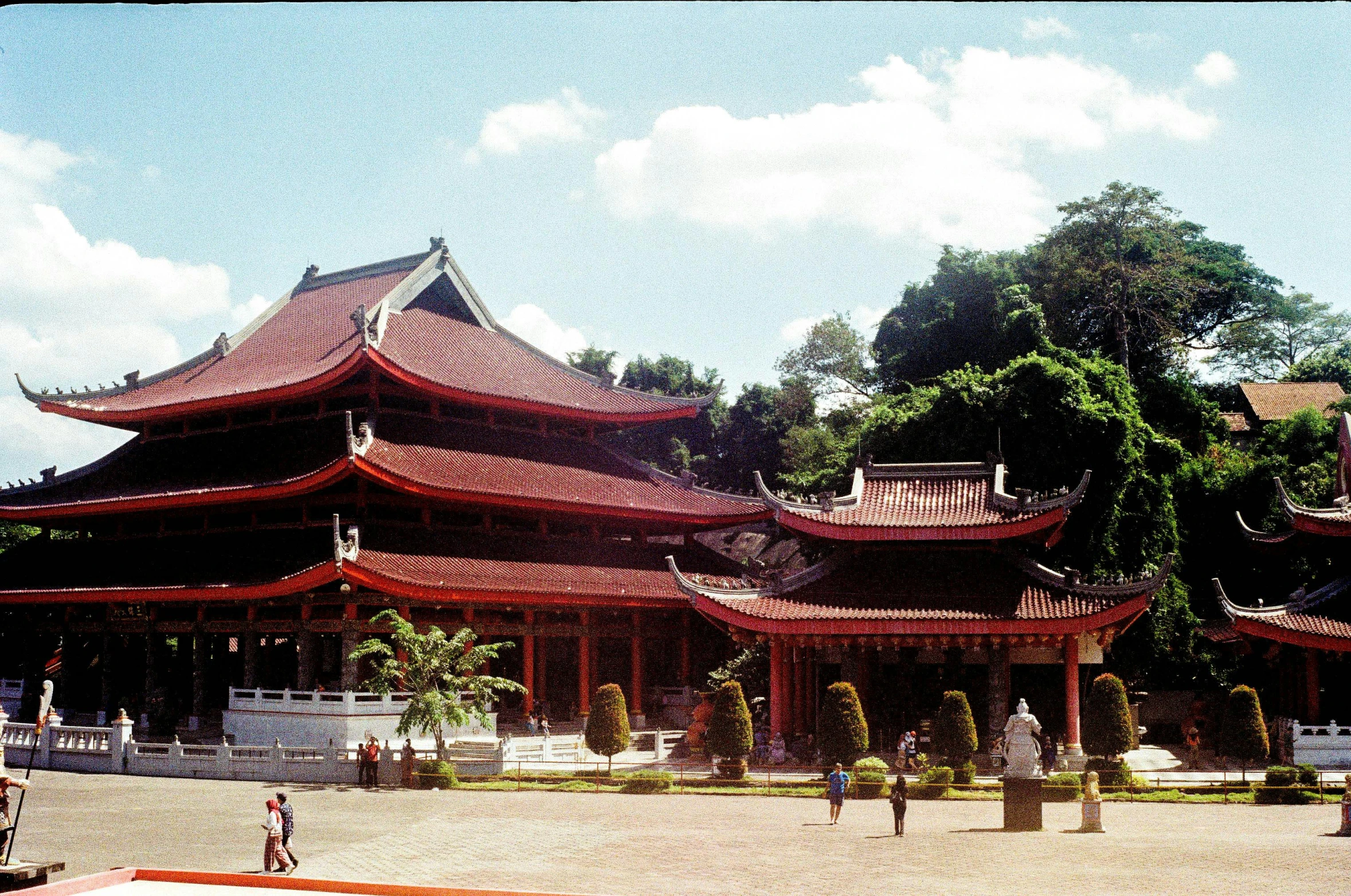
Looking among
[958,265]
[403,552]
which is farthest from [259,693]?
[958,265]

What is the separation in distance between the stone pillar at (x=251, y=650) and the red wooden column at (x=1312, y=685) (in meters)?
30.1

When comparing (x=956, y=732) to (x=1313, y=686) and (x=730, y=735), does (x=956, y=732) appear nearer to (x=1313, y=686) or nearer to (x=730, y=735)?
(x=730, y=735)

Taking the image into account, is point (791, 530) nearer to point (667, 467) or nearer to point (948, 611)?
point (948, 611)

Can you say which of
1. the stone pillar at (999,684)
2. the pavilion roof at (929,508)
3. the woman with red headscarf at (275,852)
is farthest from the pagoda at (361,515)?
the woman with red headscarf at (275,852)

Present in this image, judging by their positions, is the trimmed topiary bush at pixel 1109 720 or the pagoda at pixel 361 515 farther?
the pagoda at pixel 361 515

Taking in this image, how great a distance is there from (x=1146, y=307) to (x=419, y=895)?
54884 millimetres

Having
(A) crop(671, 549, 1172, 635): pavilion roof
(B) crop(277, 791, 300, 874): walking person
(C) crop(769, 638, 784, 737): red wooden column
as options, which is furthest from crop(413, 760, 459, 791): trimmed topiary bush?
(B) crop(277, 791, 300, 874): walking person

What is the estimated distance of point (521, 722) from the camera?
139 ft

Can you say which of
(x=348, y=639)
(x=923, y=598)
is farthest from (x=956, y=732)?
(x=348, y=639)

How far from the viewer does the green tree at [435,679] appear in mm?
33031

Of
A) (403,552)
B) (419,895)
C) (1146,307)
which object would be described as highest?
(1146,307)

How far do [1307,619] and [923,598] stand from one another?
10.5m

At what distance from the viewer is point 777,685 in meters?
36.8

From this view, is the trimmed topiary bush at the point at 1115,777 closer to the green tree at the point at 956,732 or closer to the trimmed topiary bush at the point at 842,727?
the green tree at the point at 956,732
